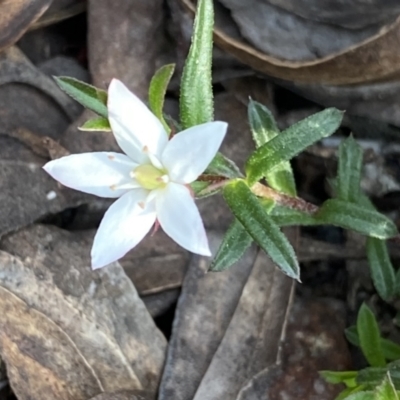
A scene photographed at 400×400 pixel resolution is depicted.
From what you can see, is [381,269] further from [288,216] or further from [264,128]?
[264,128]

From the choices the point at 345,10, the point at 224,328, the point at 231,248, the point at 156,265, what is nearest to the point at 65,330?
the point at 156,265

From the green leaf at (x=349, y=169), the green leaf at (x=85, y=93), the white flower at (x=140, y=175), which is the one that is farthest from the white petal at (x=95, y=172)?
the green leaf at (x=349, y=169)

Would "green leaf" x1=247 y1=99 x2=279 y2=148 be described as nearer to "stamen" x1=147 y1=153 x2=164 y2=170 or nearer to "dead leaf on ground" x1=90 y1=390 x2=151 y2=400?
"stamen" x1=147 y1=153 x2=164 y2=170

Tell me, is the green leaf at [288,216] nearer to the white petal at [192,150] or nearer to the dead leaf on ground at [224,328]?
the dead leaf on ground at [224,328]

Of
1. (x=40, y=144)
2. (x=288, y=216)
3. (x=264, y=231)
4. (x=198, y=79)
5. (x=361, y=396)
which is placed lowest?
(x=361, y=396)

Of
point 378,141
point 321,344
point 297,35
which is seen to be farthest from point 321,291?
point 297,35

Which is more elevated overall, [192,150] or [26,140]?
[192,150]
